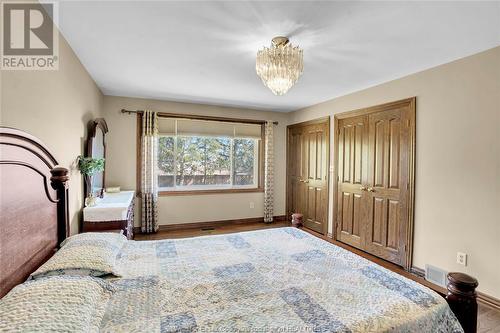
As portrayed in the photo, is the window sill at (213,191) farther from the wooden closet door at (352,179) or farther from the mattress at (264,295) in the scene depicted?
the mattress at (264,295)

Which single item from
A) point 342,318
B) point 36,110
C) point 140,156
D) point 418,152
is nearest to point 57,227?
point 36,110

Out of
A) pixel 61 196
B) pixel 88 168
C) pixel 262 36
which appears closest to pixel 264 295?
pixel 61 196

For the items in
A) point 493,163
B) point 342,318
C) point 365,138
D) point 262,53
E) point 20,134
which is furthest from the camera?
point 365,138

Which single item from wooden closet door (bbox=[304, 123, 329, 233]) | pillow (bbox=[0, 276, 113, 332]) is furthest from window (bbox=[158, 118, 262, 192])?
pillow (bbox=[0, 276, 113, 332])

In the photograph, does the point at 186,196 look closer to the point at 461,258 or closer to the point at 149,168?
the point at 149,168

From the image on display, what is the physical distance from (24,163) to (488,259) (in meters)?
3.63

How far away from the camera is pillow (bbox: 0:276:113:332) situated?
85 cm

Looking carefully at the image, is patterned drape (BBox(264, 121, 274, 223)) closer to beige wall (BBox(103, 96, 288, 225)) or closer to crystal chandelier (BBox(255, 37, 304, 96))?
beige wall (BBox(103, 96, 288, 225))

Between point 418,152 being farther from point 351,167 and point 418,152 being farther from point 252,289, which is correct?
point 252,289

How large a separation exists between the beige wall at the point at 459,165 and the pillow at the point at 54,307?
309 cm

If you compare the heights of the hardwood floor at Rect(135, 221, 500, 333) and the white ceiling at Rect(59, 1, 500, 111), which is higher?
the white ceiling at Rect(59, 1, 500, 111)

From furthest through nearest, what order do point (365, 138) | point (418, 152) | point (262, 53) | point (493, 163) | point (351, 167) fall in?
point (351, 167)
point (365, 138)
point (418, 152)
point (493, 163)
point (262, 53)

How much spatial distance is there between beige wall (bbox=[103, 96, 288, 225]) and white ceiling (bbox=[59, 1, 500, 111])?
3.40 feet

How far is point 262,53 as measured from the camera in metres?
2.14
